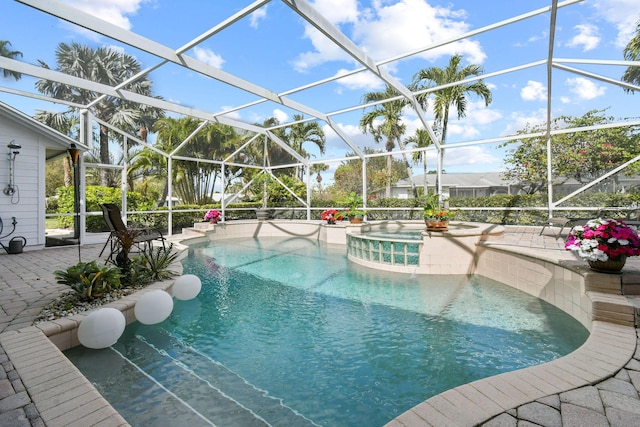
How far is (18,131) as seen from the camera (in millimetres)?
6941

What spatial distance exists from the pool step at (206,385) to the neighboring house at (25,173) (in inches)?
244

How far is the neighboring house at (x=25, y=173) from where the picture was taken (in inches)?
265

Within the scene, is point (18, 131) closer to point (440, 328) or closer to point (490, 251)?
point (440, 328)

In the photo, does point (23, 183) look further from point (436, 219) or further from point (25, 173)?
point (436, 219)

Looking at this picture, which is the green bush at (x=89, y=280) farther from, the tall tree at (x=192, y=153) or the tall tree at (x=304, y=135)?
the tall tree at (x=304, y=135)

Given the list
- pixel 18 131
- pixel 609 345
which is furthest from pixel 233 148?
pixel 609 345

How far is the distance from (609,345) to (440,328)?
136cm

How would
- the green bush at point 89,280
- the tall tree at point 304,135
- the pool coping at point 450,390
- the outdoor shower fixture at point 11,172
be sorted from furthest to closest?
1. the tall tree at point 304,135
2. the outdoor shower fixture at point 11,172
3. the green bush at point 89,280
4. the pool coping at point 450,390

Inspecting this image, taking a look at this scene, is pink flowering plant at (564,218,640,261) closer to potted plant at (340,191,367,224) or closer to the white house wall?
potted plant at (340,191,367,224)

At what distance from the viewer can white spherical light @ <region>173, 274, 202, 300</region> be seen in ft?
13.5

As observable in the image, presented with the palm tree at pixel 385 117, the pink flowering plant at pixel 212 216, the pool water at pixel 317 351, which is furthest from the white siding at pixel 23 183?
the palm tree at pixel 385 117

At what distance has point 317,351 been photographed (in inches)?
112

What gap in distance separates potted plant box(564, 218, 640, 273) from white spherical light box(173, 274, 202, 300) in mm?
4476

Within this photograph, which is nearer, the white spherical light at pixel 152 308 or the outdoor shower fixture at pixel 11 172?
the white spherical light at pixel 152 308
